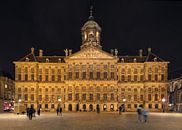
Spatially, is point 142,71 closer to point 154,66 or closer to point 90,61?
point 154,66

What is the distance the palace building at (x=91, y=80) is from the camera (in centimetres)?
7919

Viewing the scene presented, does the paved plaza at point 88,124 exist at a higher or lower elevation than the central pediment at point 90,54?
lower

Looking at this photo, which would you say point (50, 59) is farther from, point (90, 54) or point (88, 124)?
point (88, 124)

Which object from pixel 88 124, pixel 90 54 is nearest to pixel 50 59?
pixel 90 54

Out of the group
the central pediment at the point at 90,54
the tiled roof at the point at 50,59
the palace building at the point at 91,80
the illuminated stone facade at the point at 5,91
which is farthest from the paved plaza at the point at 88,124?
the tiled roof at the point at 50,59

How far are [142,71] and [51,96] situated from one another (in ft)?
78.4

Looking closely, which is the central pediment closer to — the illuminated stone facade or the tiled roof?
the tiled roof

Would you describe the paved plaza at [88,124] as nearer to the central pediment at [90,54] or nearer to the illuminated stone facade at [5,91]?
the central pediment at [90,54]

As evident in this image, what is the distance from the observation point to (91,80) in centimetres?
7912

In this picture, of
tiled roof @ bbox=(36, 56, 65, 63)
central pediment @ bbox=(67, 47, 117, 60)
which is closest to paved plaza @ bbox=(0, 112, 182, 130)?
central pediment @ bbox=(67, 47, 117, 60)

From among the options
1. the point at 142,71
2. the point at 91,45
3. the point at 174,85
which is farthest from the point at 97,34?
the point at 174,85

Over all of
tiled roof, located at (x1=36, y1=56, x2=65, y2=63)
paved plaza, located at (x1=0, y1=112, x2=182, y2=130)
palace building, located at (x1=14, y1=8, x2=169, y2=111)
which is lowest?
paved plaza, located at (x1=0, y1=112, x2=182, y2=130)

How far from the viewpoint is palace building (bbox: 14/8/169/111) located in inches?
3118

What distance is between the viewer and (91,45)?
79.1 m
